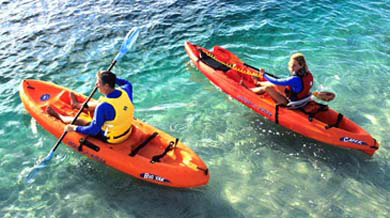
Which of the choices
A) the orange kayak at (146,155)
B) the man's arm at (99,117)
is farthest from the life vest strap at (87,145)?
the man's arm at (99,117)

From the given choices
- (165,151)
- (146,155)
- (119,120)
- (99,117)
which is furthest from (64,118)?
(165,151)

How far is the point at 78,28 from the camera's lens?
10711mm

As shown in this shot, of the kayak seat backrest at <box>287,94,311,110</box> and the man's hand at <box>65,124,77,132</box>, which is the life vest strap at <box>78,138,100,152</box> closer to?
the man's hand at <box>65,124,77,132</box>

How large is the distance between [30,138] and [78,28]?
17.4 ft

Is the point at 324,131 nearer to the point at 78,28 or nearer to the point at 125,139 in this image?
the point at 125,139

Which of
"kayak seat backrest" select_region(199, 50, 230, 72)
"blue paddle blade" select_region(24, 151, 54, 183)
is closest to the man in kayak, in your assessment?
"blue paddle blade" select_region(24, 151, 54, 183)

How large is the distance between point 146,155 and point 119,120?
0.82 metres

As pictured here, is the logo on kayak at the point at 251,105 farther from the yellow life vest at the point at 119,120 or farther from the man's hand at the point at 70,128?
the man's hand at the point at 70,128

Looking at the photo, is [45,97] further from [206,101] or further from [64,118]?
[206,101]

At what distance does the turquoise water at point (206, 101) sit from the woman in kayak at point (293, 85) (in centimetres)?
68

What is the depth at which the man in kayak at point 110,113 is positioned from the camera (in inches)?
201

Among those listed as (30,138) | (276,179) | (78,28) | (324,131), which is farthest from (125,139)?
(78,28)

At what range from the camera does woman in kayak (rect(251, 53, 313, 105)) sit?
252 inches

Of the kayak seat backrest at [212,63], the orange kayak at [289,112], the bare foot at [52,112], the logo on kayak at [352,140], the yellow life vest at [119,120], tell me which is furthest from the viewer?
the kayak seat backrest at [212,63]
